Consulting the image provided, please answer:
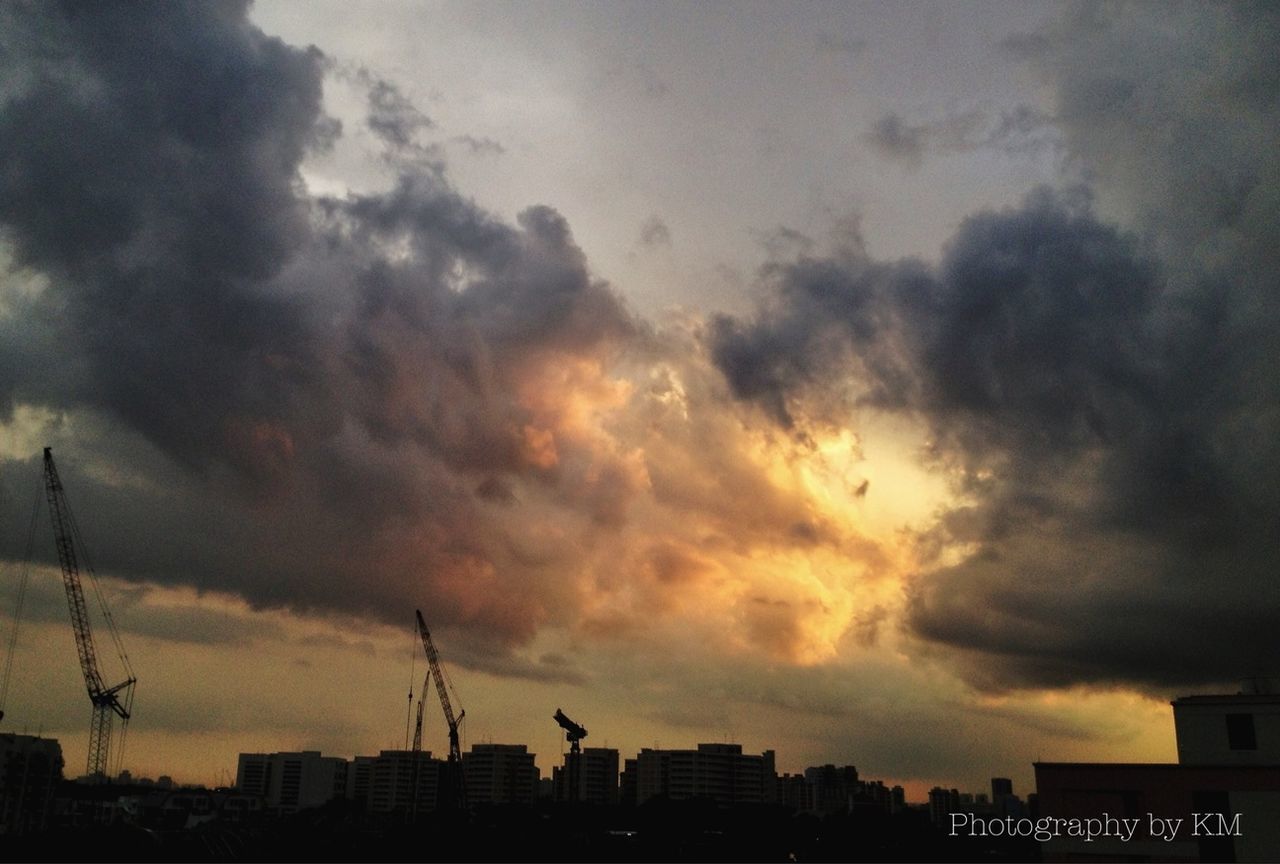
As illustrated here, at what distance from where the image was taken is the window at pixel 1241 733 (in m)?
65.0

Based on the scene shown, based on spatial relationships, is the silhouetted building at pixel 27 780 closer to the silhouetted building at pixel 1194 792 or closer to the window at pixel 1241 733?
the silhouetted building at pixel 1194 792

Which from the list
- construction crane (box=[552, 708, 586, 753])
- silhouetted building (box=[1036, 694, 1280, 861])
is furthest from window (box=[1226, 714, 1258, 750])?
construction crane (box=[552, 708, 586, 753])

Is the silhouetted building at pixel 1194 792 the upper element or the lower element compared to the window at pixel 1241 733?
lower

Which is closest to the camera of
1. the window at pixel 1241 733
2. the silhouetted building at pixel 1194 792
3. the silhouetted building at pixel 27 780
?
the silhouetted building at pixel 1194 792

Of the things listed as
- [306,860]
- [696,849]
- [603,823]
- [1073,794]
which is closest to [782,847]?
[696,849]

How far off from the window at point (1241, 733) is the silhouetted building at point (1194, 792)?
67 millimetres

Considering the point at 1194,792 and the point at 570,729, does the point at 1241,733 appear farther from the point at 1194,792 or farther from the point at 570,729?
the point at 570,729

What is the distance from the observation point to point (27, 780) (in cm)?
16212

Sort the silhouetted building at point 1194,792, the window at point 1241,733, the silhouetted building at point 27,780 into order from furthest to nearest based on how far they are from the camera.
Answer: the silhouetted building at point 27,780 → the window at point 1241,733 → the silhouetted building at point 1194,792

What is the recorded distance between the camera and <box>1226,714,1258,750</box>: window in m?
65.0

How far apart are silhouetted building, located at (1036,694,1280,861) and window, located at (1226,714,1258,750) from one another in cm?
7

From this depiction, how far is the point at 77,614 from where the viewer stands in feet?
505

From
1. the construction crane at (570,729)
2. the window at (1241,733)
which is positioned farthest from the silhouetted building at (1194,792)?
the construction crane at (570,729)

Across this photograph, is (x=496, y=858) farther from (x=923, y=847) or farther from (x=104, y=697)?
(x=104, y=697)
